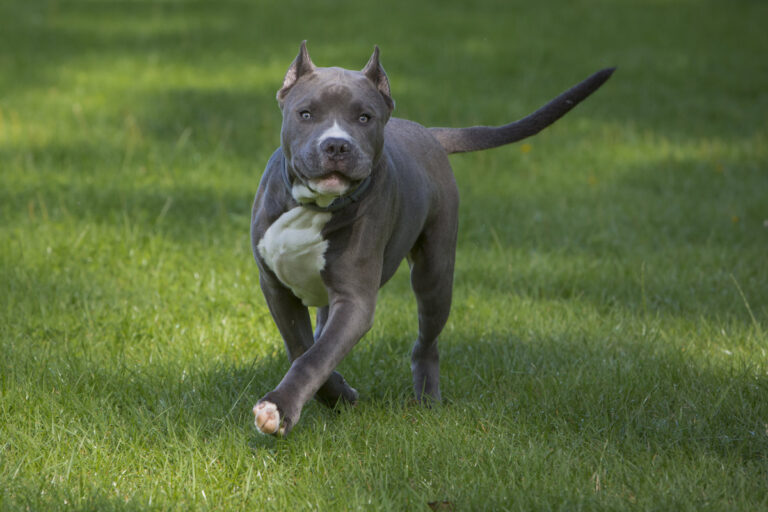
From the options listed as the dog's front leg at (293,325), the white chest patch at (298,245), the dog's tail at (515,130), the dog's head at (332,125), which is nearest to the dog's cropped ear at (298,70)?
the dog's head at (332,125)

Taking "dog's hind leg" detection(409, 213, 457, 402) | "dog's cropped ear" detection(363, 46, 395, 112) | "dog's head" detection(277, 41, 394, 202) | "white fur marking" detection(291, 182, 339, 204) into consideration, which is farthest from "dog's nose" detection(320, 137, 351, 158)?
"dog's hind leg" detection(409, 213, 457, 402)

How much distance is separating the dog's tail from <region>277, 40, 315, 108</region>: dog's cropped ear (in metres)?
0.98

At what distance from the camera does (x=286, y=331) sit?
3707mm

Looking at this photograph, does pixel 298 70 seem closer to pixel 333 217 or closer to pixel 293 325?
pixel 333 217

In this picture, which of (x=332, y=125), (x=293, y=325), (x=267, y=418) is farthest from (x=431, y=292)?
(x=267, y=418)

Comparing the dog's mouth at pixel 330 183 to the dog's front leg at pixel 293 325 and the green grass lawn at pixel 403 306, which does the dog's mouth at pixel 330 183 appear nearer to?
the dog's front leg at pixel 293 325

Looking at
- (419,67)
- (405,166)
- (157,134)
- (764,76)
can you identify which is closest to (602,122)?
(419,67)

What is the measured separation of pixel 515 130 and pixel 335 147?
1453 millimetres

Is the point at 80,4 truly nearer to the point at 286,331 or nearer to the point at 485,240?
the point at 485,240

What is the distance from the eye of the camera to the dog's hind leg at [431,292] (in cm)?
403

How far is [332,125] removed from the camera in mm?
3240

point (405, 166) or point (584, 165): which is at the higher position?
point (405, 166)

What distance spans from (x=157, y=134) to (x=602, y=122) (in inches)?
180

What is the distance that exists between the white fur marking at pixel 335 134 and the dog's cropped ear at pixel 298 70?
1.25 feet
